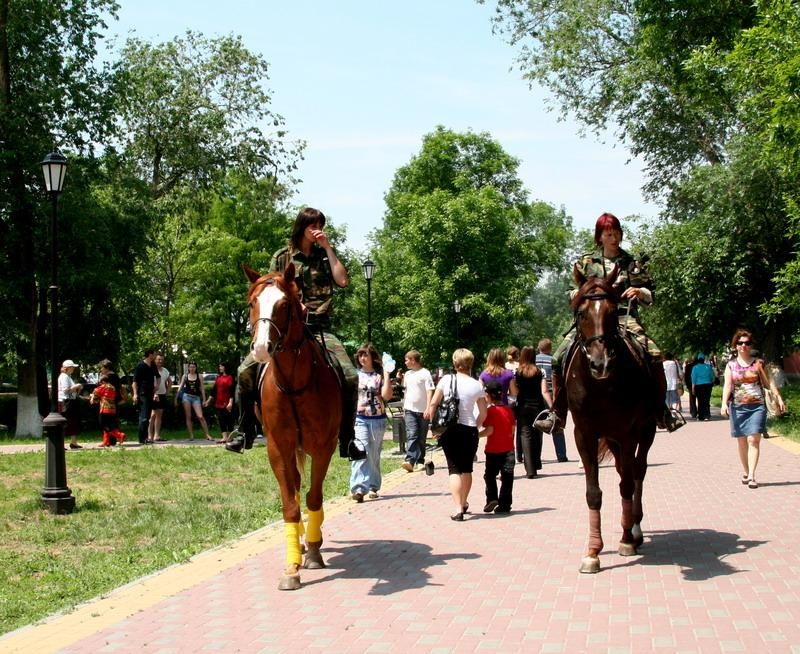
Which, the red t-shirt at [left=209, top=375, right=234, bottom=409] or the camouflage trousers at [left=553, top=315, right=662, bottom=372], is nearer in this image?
the camouflage trousers at [left=553, top=315, right=662, bottom=372]

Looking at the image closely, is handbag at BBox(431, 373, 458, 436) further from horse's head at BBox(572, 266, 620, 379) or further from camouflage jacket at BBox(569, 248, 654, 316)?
horse's head at BBox(572, 266, 620, 379)

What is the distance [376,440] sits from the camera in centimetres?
1402

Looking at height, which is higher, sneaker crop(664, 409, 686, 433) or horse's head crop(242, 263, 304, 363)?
horse's head crop(242, 263, 304, 363)

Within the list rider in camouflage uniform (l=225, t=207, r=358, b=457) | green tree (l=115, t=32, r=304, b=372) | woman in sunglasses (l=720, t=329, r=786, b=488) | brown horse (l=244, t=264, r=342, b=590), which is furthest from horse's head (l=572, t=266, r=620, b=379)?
green tree (l=115, t=32, r=304, b=372)

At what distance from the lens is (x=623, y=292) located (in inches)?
362

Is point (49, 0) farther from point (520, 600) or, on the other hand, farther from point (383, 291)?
point (383, 291)

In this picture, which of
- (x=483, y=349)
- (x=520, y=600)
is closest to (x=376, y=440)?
(x=520, y=600)

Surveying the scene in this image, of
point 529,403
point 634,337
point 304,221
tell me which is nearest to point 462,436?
point 634,337

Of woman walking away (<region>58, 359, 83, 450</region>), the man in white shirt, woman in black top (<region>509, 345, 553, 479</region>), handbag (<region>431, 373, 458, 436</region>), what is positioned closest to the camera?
handbag (<region>431, 373, 458, 436</region>)

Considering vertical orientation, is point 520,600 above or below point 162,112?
below

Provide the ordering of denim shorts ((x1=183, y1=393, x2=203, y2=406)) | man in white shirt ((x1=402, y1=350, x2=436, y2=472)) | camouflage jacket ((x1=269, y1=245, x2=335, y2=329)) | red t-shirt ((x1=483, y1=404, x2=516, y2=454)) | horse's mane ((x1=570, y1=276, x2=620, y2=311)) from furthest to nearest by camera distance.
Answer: denim shorts ((x1=183, y1=393, x2=203, y2=406)) → man in white shirt ((x1=402, y1=350, x2=436, y2=472)) → red t-shirt ((x1=483, y1=404, x2=516, y2=454)) → camouflage jacket ((x1=269, y1=245, x2=335, y2=329)) → horse's mane ((x1=570, y1=276, x2=620, y2=311))

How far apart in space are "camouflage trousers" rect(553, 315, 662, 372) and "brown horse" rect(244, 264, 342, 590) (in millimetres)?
2122

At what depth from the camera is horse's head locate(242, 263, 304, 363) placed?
7.59m

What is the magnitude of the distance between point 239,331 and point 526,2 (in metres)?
20.9
